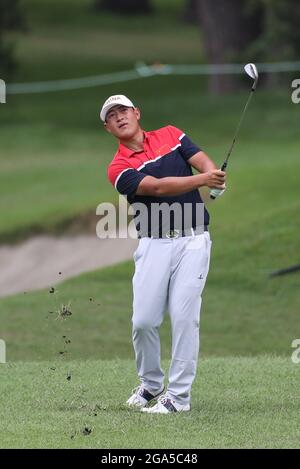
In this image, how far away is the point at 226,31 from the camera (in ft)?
129

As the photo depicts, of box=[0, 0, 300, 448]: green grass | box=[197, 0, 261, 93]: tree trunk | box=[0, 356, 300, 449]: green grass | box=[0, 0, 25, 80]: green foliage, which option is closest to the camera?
box=[0, 356, 300, 449]: green grass

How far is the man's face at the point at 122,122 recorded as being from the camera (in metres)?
10.3

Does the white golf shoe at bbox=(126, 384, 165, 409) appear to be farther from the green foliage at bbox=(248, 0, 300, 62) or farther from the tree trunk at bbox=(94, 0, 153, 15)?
the tree trunk at bbox=(94, 0, 153, 15)

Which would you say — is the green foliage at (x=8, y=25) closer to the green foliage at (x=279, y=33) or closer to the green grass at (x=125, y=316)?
the green foliage at (x=279, y=33)

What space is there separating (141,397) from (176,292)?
90 cm

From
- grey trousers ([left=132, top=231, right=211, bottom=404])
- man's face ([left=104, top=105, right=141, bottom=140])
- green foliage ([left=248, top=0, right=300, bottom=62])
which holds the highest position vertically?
green foliage ([left=248, top=0, right=300, bottom=62])

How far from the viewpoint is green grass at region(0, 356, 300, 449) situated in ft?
30.0

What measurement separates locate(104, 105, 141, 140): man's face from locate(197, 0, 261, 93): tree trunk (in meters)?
28.1

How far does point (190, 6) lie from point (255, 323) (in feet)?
151

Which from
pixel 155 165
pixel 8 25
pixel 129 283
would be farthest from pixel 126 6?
pixel 155 165

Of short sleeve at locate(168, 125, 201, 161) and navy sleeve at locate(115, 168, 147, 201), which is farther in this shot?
short sleeve at locate(168, 125, 201, 161)

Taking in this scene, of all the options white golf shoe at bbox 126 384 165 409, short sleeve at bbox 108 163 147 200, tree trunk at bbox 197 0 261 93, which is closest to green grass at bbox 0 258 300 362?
white golf shoe at bbox 126 384 165 409

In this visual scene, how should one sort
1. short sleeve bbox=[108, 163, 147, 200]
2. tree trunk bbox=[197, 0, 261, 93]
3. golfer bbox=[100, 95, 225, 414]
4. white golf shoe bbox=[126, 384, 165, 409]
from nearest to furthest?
short sleeve bbox=[108, 163, 147, 200] → golfer bbox=[100, 95, 225, 414] → white golf shoe bbox=[126, 384, 165, 409] → tree trunk bbox=[197, 0, 261, 93]

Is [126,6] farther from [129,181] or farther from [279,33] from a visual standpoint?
[129,181]
